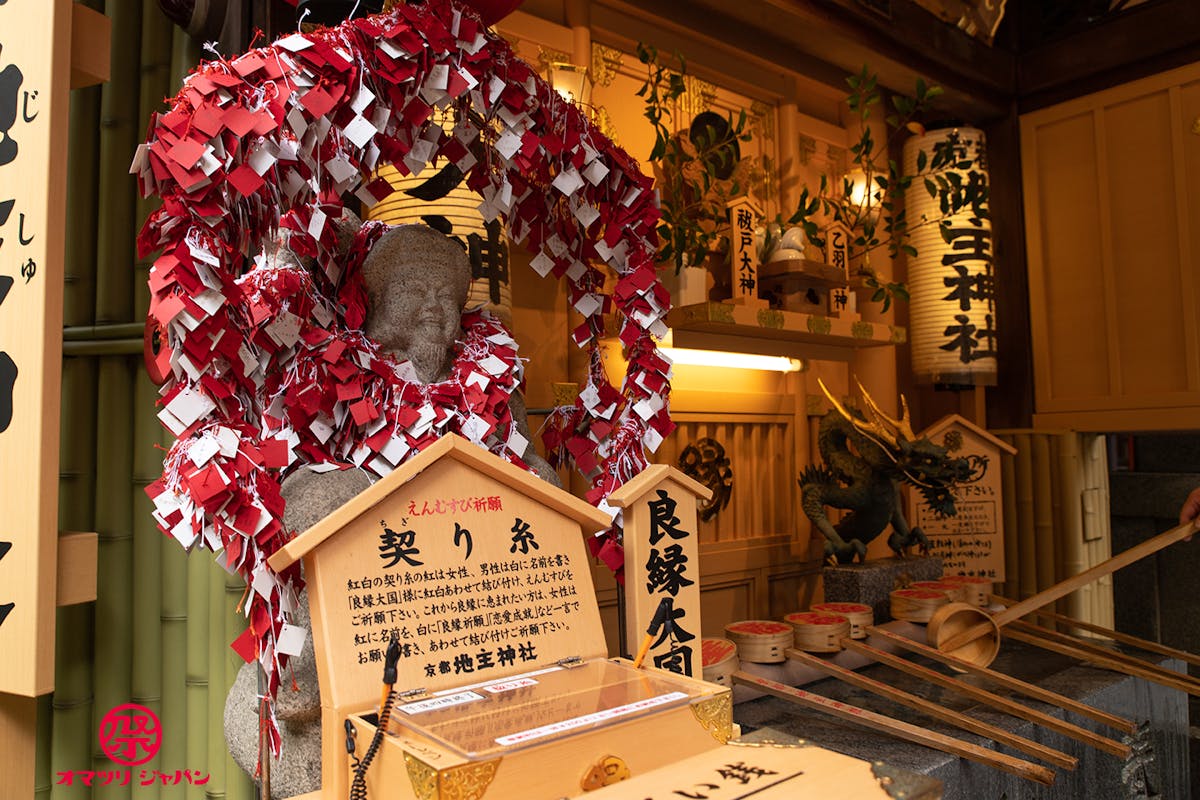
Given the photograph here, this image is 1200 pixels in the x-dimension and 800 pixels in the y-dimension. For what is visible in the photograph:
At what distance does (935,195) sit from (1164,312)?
5.30 ft

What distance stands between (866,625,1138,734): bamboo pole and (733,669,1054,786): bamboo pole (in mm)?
528

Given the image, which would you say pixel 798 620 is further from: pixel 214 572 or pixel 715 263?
Result: pixel 214 572

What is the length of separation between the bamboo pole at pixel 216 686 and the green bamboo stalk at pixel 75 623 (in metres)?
0.32

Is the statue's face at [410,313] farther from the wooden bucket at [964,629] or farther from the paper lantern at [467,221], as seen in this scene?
the wooden bucket at [964,629]

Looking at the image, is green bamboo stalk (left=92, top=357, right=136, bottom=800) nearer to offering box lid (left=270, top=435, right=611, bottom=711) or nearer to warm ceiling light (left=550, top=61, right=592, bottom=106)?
offering box lid (left=270, top=435, right=611, bottom=711)

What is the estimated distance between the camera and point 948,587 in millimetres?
3453

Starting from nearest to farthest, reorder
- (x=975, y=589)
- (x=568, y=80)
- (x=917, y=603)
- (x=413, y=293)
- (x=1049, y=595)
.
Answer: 1. (x=413, y=293)
2. (x=568, y=80)
3. (x=1049, y=595)
4. (x=917, y=603)
5. (x=975, y=589)

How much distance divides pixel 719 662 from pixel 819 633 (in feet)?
2.06

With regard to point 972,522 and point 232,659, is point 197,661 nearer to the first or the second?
point 232,659

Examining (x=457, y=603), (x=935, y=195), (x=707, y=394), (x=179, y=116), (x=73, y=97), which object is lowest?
(x=457, y=603)

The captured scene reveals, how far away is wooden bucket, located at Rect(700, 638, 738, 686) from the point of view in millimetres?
2285

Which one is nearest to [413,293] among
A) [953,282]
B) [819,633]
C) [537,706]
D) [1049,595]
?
[537,706]

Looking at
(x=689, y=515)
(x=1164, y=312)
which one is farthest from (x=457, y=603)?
(x=1164, y=312)

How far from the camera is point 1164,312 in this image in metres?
4.68
